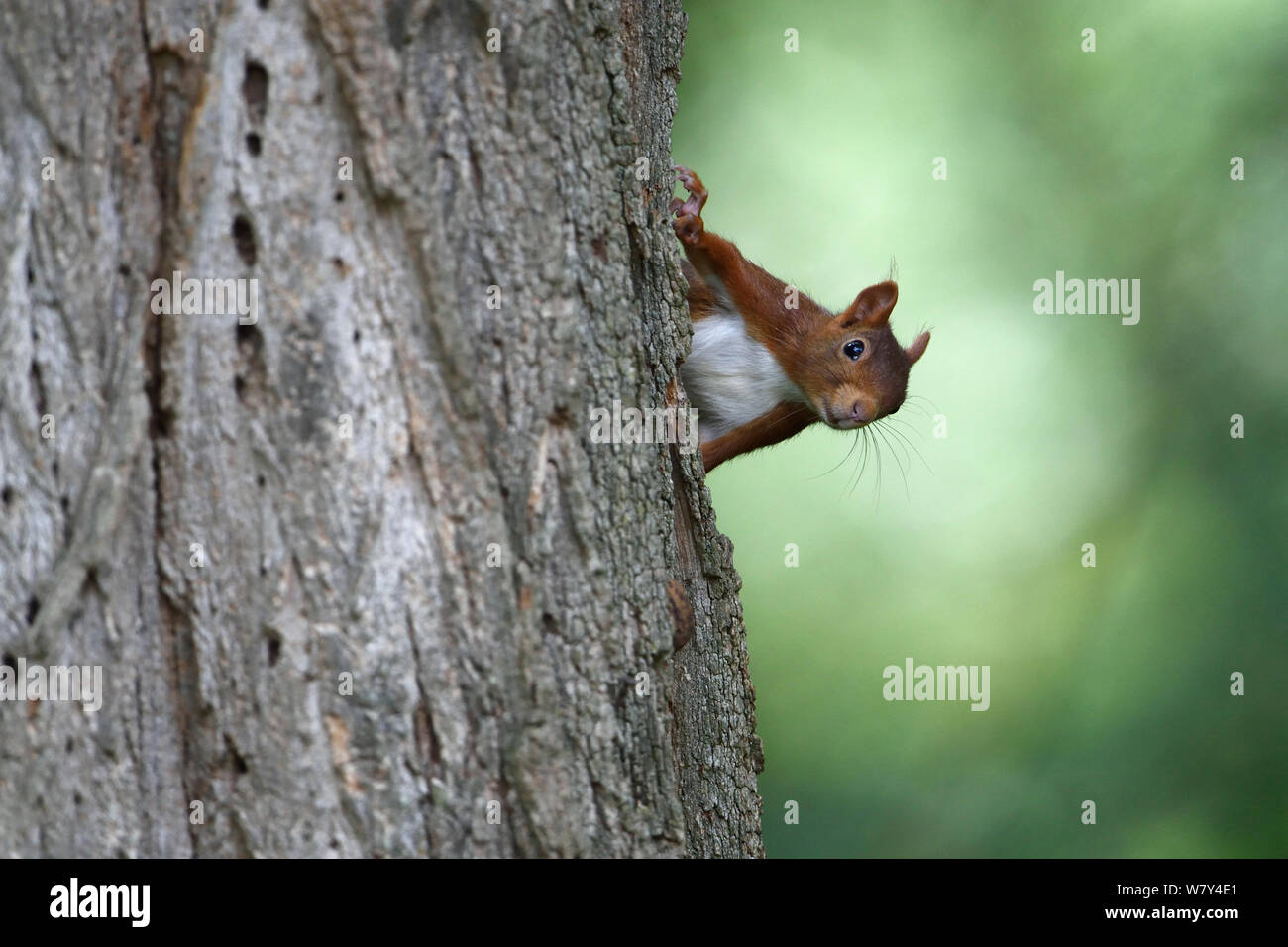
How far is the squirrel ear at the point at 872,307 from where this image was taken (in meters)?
4.11

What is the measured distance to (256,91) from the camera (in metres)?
1.78

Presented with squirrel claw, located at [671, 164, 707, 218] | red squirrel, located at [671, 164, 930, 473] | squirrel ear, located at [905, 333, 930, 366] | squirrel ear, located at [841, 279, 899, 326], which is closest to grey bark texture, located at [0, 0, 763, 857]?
squirrel claw, located at [671, 164, 707, 218]

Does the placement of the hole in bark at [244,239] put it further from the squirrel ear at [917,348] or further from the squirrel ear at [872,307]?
the squirrel ear at [917,348]

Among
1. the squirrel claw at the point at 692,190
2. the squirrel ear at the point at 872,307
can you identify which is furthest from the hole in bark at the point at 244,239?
the squirrel ear at the point at 872,307

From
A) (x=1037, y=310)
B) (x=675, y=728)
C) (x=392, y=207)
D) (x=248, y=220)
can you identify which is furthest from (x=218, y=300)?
(x=1037, y=310)

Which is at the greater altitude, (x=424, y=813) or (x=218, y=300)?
(x=218, y=300)

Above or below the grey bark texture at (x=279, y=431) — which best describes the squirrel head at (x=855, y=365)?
above

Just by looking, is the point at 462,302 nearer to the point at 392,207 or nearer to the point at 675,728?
the point at 392,207

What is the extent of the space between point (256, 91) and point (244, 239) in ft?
0.71

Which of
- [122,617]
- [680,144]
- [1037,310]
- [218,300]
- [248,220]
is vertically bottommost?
[122,617]

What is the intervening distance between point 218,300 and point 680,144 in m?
4.46

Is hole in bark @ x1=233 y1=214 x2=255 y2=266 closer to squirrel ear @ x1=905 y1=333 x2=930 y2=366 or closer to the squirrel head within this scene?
the squirrel head

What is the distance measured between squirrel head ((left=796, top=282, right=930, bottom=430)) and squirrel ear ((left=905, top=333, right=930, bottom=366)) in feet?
0.77

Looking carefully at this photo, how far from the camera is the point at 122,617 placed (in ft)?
5.96
